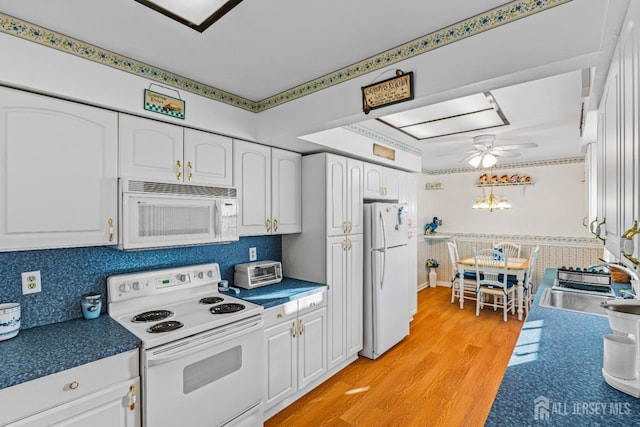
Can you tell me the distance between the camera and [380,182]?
3.68 m

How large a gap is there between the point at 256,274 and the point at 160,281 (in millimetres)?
781

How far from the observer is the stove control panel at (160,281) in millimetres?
2023

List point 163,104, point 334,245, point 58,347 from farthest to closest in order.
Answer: point 334,245
point 163,104
point 58,347

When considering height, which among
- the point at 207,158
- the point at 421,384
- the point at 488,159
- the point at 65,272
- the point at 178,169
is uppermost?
the point at 488,159

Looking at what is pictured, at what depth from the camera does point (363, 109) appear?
6.17 feet

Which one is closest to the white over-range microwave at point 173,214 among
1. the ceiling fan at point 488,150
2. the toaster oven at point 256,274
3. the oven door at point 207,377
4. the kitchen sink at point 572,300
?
the toaster oven at point 256,274

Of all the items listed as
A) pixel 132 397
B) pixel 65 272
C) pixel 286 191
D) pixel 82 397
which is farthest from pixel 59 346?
pixel 286 191

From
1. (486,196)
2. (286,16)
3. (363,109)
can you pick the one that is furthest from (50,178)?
(486,196)

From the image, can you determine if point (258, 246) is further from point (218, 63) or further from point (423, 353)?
point (423, 353)

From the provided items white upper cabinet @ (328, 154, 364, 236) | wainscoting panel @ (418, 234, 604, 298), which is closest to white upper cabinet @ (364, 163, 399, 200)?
white upper cabinet @ (328, 154, 364, 236)

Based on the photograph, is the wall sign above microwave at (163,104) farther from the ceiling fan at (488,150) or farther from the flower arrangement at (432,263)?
the flower arrangement at (432,263)

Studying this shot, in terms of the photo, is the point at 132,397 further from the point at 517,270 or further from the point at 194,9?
the point at 517,270

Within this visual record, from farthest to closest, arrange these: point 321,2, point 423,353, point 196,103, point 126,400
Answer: point 423,353 < point 196,103 < point 126,400 < point 321,2

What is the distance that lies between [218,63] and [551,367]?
2344 millimetres
